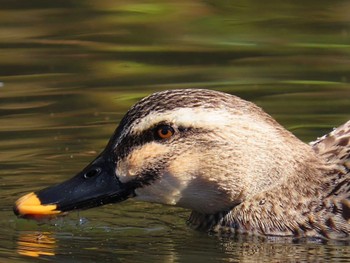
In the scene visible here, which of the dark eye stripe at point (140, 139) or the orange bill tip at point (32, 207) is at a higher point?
the dark eye stripe at point (140, 139)

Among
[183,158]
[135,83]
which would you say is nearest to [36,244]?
[183,158]

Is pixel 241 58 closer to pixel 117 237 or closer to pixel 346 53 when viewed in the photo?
pixel 346 53

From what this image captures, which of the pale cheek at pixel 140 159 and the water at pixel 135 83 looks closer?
the pale cheek at pixel 140 159

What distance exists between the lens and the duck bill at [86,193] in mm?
10773

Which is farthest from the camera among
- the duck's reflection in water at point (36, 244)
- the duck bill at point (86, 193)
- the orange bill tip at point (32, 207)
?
the duck bill at point (86, 193)

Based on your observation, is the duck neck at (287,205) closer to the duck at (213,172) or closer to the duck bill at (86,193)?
the duck at (213,172)

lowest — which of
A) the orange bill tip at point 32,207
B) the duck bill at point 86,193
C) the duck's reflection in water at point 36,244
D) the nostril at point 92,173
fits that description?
the duck's reflection in water at point 36,244

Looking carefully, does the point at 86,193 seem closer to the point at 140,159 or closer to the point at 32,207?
the point at 32,207

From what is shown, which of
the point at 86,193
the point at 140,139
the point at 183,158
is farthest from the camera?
the point at 86,193

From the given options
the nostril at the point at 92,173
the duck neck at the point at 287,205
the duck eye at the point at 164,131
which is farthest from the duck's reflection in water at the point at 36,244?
the duck neck at the point at 287,205

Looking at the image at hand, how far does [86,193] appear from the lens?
427 inches

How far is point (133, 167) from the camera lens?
1067 centimetres

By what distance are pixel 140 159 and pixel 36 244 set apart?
3.24 feet

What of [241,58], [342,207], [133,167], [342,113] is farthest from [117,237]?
[241,58]
